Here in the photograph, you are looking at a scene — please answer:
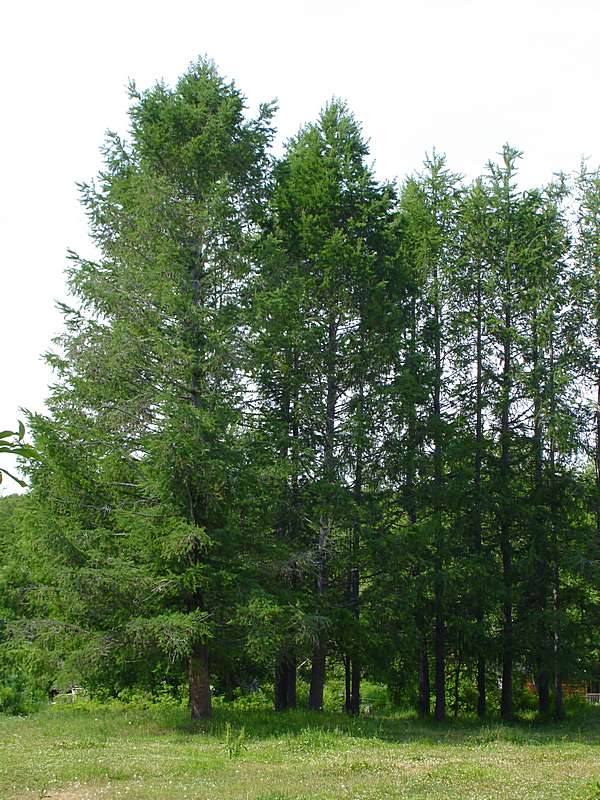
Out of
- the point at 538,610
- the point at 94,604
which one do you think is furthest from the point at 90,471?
the point at 538,610

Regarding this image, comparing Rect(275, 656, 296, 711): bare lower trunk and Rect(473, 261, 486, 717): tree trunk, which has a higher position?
Rect(473, 261, 486, 717): tree trunk

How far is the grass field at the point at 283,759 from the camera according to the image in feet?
30.4

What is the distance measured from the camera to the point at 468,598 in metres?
20.6

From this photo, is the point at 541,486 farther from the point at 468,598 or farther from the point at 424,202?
the point at 424,202

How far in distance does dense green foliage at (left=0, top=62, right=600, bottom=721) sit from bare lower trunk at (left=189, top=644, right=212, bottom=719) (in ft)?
0.16

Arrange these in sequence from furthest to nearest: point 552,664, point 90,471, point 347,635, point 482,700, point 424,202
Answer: point 424,202, point 482,700, point 552,664, point 347,635, point 90,471

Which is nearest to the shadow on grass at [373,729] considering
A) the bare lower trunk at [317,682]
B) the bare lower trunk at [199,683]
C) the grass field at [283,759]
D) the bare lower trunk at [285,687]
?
the grass field at [283,759]

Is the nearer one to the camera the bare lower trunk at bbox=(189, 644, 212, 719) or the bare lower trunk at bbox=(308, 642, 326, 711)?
the bare lower trunk at bbox=(189, 644, 212, 719)

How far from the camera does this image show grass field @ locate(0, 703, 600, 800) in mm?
9273

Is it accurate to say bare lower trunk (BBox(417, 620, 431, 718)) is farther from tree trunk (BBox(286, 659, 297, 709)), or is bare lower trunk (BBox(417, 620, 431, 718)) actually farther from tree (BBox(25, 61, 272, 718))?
tree (BBox(25, 61, 272, 718))

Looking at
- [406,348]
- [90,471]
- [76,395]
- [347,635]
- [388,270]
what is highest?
[388,270]

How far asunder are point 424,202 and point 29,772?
62.2ft

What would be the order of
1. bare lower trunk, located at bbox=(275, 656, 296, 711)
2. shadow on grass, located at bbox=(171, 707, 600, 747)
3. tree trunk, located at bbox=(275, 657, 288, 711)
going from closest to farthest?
1. shadow on grass, located at bbox=(171, 707, 600, 747)
2. bare lower trunk, located at bbox=(275, 656, 296, 711)
3. tree trunk, located at bbox=(275, 657, 288, 711)

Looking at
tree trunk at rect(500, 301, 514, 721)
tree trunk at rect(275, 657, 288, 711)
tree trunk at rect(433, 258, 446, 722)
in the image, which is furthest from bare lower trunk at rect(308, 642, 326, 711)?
tree trunk at rect(500, 301, 514, 721)
